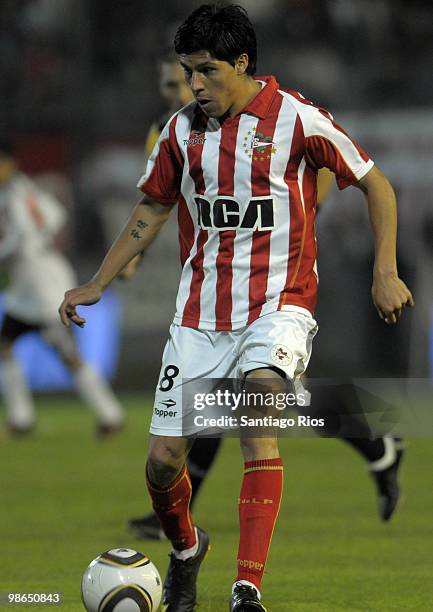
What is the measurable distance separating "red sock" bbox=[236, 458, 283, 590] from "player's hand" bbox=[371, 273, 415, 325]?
57 cm

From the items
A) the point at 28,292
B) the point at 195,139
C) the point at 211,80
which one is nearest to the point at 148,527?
the point at 195,139

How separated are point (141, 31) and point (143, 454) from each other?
6.80 m

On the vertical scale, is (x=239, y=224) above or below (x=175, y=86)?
below

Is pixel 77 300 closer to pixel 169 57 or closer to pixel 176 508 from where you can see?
pixel 176 508

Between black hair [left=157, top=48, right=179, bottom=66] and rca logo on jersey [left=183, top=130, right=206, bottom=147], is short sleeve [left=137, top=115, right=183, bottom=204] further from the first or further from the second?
black hair [left=157, top=48, right=179, bottom=66]

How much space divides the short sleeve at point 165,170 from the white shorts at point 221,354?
491 millimetres

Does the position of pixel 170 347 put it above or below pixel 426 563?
above

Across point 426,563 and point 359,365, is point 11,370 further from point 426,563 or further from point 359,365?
point 426,563

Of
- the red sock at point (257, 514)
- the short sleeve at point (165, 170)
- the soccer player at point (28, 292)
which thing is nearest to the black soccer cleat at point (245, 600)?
the red sock at point (257, 514)

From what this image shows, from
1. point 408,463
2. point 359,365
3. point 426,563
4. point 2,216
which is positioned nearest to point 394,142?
point 359,365

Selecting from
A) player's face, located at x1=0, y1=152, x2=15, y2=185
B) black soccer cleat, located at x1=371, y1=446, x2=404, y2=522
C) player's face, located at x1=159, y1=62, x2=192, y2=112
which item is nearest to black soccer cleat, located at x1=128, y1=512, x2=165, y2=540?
black soccer cleat, located at x1=371, y1=446, x2=404, y2=522

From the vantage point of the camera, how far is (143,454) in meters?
9.31

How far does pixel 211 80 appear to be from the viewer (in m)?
4.05

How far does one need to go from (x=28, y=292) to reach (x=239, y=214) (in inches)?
256
